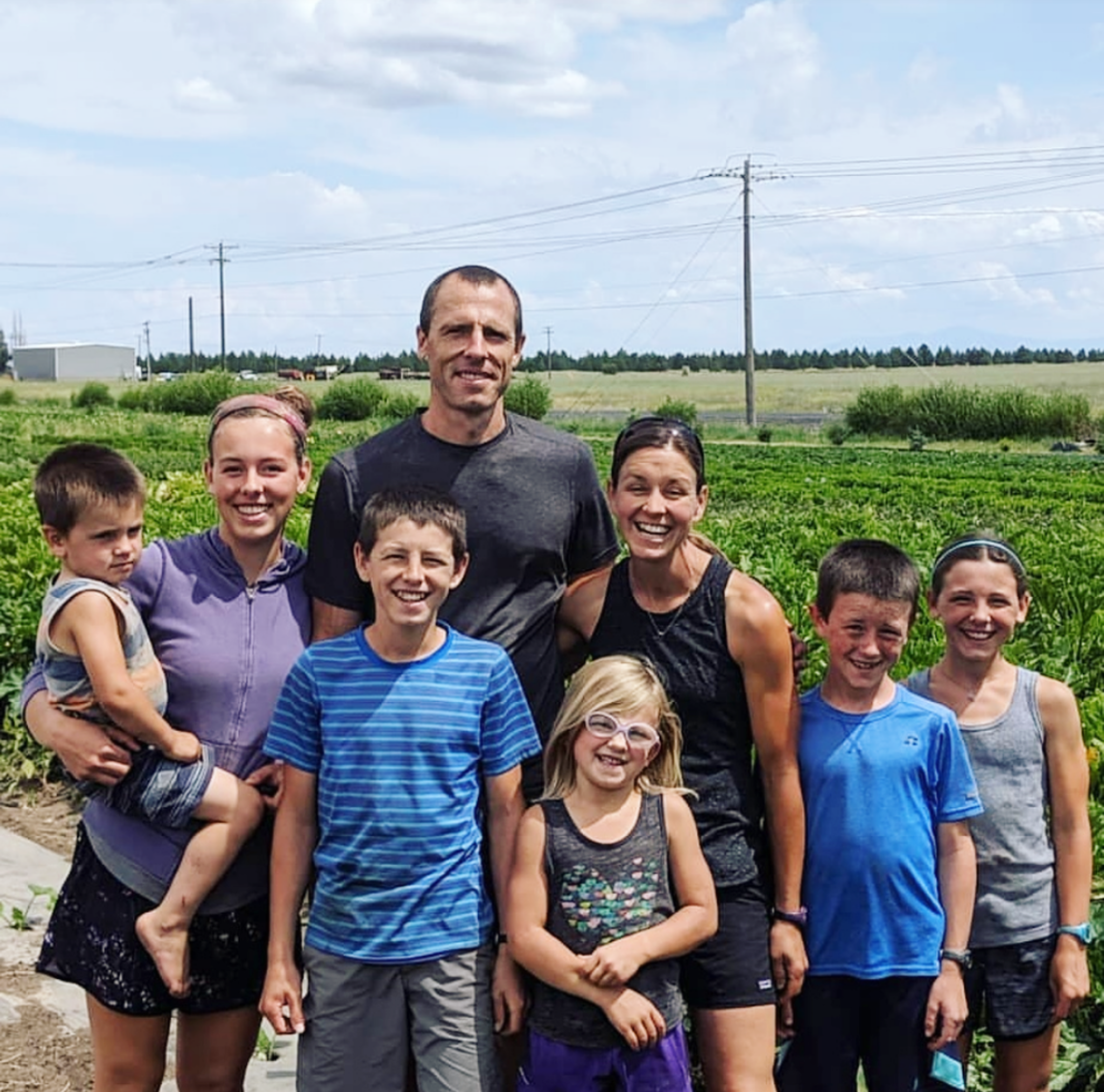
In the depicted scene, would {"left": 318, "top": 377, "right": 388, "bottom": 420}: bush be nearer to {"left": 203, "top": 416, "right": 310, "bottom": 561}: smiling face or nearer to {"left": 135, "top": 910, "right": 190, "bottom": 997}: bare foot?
{"left": 203, "top": 416, "right": 310, "bottom": 561}: smiling face

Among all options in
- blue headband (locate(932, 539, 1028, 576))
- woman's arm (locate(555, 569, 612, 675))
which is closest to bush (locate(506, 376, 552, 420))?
woman's arm (locate(555, 569, 612, 675))

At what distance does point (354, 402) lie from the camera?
6134 cm

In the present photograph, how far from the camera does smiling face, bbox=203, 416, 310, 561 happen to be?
3.23 metres

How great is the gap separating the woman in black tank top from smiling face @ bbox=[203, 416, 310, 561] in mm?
772

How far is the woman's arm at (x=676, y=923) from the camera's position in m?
2.90

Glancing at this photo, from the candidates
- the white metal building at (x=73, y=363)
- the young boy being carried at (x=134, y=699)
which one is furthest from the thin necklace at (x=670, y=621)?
the white metal building at (x=73, y=363)

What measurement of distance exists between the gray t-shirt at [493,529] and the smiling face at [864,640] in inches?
27.0

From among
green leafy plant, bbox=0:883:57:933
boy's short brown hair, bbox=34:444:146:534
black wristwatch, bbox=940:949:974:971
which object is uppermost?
boy's short brown hair, bbox=34:444:146:534

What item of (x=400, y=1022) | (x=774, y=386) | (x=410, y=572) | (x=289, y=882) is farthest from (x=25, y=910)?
(x=774, y=386)

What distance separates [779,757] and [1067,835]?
68 cm

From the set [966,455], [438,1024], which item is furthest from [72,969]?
[966,455]

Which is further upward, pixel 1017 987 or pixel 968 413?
pixel 968 413

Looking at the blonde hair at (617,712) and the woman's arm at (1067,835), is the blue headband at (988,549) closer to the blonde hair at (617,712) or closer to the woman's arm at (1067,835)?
the woman's arm at (1067,835)

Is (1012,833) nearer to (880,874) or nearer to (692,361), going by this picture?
(880,874)
